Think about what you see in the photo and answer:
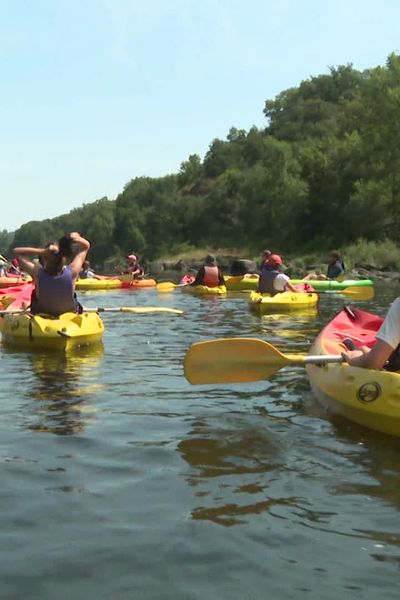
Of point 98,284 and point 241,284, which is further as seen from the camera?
point 98,284

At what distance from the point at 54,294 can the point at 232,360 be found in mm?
3722

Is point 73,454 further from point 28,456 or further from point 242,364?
point 242,364

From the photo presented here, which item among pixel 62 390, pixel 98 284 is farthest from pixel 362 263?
Result: pixel 62 390

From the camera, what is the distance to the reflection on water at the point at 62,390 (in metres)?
5.14

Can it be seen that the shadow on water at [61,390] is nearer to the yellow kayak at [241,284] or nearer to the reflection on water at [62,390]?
the reflection on water at [62,390]

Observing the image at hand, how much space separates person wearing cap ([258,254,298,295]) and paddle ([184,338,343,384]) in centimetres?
893

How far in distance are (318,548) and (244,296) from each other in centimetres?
1541

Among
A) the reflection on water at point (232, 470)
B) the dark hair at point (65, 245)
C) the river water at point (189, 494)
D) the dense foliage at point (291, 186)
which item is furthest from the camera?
the dense foliage at point (291, 186)

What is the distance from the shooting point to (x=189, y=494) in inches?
148

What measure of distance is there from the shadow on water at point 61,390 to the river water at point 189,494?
0.03 meters

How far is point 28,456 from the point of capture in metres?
4.36

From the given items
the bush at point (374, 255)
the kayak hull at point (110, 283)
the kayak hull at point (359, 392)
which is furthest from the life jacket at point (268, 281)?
the bush at point (374, 255)

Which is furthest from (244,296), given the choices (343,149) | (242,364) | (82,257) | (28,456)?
(343,149)

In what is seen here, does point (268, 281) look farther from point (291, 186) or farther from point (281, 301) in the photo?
point (291, 186)
